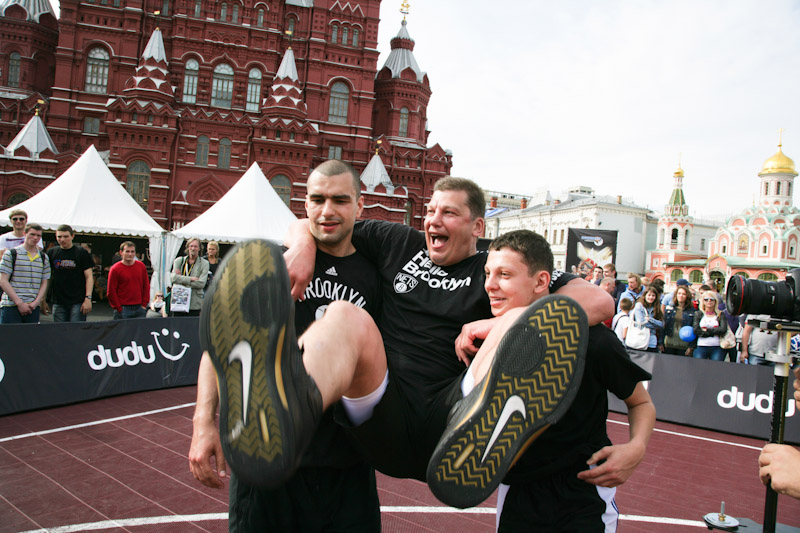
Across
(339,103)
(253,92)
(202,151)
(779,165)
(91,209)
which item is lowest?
(91,209)

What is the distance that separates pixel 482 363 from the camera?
2.04 m

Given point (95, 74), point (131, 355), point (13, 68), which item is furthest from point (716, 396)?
point (13, 68)

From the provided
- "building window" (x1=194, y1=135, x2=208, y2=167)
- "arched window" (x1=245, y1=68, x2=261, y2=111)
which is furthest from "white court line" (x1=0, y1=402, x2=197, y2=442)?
"arched window" (x1=245, y1=68, x2=261, y2=111)

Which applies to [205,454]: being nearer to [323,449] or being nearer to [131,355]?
[323,449]

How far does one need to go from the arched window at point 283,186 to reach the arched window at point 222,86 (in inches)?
260

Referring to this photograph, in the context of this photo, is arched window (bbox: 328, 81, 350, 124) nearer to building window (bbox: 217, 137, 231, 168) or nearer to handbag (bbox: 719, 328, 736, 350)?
building window (bbox: 217, 137, 231, 168)

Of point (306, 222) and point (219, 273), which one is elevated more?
point (306, 222)

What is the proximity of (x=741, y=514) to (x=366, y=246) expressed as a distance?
4.32m

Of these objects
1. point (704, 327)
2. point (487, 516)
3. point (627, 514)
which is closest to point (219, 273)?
point (487, 516)

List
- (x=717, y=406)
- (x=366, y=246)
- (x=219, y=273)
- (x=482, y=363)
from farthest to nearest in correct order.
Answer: (x=717, y=406) → (x=366, y=246) → (x=482, y=363) → (x=219, y=273)

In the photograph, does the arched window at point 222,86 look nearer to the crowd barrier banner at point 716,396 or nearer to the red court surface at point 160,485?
the red court surface at point 160,485

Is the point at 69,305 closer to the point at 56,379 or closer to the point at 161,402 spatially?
the point at 56,379

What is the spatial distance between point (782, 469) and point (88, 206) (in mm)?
16462

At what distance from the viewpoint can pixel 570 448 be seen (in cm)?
222
